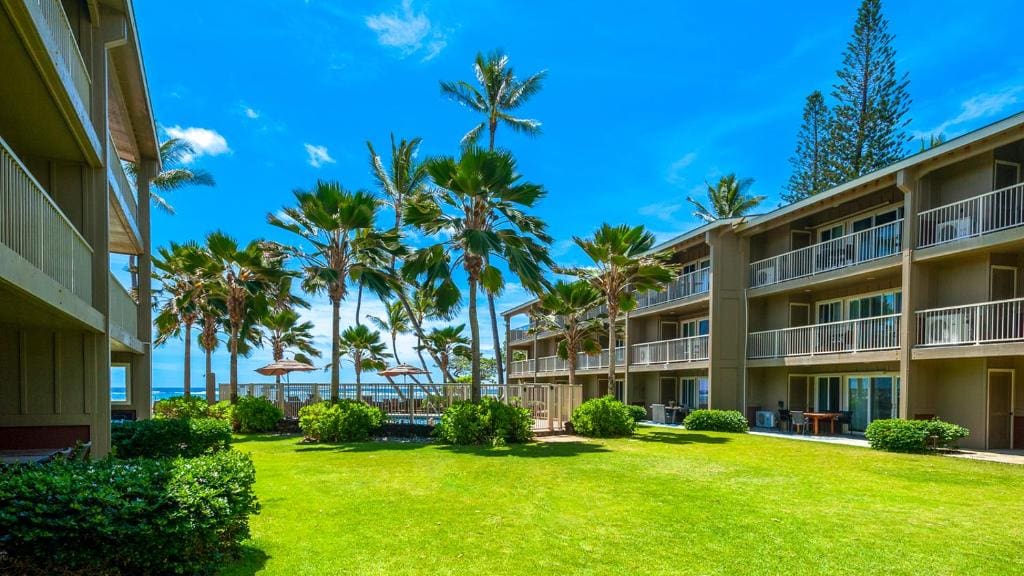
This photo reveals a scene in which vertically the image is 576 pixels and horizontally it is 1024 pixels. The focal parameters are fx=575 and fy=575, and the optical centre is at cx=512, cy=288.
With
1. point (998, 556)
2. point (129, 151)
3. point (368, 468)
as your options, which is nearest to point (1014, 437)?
point (998, 556)

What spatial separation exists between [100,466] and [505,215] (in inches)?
439

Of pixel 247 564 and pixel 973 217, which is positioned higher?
pixel 973 217

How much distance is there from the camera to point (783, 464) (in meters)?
11.6

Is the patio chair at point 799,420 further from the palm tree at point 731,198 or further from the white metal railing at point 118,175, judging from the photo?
the palm tree at point 731,198

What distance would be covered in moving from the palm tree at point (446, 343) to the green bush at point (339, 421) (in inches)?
834

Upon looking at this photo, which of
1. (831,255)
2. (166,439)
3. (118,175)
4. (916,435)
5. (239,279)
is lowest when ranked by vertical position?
(916,435)

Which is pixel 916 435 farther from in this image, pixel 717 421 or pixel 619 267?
pixel 619 267

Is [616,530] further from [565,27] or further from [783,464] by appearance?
[565,27]

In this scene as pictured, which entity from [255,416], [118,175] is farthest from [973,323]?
[255,416]

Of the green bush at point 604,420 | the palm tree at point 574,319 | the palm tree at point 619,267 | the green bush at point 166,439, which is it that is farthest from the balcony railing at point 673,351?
the green bush at point 166,439

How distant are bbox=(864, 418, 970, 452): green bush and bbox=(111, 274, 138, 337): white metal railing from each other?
54.0ft

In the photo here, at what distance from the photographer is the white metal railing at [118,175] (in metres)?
8.84

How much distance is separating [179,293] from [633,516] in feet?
76.2

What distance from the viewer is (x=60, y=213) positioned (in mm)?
6312
